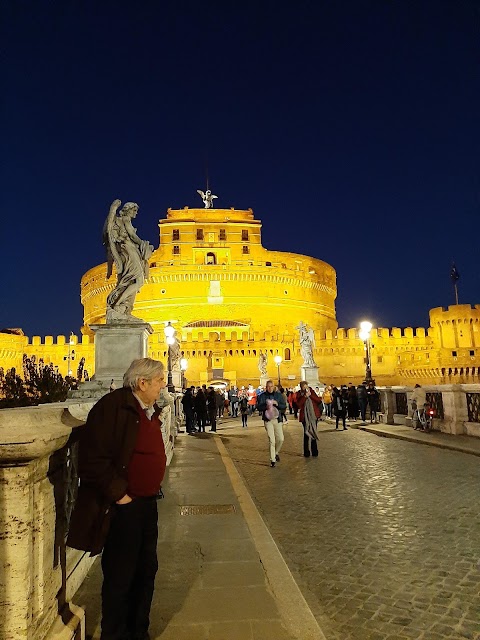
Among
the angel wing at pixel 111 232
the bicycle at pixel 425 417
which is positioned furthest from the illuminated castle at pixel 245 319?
the angel wing at pixel 111 232

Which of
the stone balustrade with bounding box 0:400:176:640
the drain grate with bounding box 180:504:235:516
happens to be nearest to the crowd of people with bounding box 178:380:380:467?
the drain grate with bounding box 180:504:235:516

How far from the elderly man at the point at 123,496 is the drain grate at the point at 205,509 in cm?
289

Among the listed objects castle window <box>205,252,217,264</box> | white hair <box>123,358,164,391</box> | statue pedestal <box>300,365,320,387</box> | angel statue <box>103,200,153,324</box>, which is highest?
castle window <box>205,252,217,264</box>

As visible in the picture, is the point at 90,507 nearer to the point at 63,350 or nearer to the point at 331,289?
the point at 63,350

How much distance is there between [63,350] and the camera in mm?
50250

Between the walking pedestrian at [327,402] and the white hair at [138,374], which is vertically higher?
the white hair at [138,374]

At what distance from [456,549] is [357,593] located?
131cm

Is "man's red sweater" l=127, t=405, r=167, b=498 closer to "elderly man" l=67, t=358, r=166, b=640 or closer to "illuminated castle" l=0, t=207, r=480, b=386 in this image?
"elderly man" l=67, t=358, r=166, b=640

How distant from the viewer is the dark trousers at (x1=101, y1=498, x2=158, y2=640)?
251 centimetres

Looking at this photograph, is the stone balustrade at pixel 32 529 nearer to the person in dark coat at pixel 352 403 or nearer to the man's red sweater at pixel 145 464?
the man's red sweater at pixel 145 464

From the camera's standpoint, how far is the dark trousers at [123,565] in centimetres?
251

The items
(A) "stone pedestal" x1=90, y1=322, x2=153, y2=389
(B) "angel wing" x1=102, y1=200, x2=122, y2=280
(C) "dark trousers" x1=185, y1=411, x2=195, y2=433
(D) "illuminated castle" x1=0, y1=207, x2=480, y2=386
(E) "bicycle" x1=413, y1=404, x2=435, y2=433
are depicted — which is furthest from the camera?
(D) "illuminated castle" x1=0, y1=207, x2=480, y2=386

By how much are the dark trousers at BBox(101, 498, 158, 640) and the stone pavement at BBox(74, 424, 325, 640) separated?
316 mm

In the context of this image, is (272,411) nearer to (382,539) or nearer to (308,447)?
(308,447)
